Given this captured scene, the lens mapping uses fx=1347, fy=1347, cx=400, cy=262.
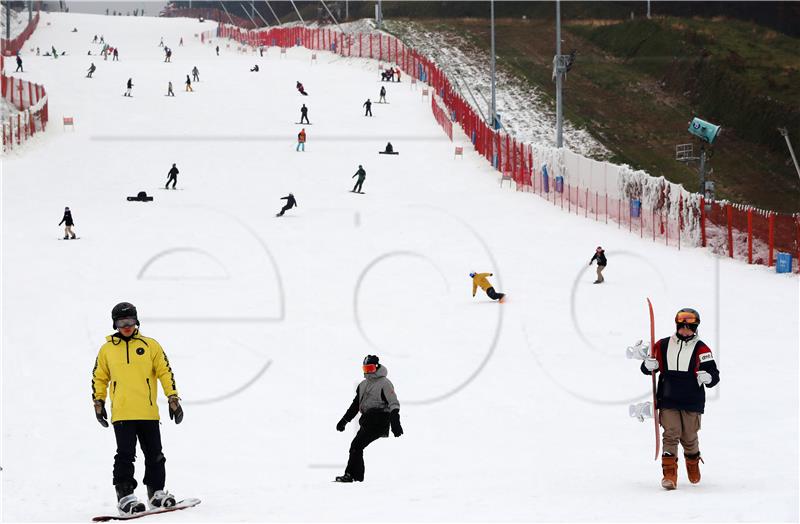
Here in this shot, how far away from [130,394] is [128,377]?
0.13 metres

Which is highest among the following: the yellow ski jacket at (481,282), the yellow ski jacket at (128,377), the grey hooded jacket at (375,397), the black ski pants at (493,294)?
the yellow ski jacket at (128,377)

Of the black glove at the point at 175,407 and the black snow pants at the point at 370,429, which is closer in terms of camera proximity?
the black glove at the point at 175,407

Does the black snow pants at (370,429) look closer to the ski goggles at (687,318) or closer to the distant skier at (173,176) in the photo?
the ski goggles at (687,318)

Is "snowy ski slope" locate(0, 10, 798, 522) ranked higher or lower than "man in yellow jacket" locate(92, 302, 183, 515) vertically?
lower

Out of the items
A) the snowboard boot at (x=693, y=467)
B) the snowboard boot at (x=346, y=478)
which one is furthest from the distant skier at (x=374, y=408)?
the snowboard boot at (x=693, y=467)

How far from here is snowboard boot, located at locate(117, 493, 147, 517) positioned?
977cm

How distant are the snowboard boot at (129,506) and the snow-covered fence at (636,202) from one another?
24658 millimetres

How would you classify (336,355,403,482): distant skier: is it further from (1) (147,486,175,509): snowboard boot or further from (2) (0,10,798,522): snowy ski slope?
(1) (147,486,175,509): snowboard boot

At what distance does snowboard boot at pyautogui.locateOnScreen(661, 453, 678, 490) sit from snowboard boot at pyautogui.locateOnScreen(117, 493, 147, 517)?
3984 millimetres

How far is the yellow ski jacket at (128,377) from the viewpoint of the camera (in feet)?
32.4

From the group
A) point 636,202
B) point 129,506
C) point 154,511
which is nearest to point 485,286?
point 636,202

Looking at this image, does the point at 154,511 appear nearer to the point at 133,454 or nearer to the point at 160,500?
the point at 160,500

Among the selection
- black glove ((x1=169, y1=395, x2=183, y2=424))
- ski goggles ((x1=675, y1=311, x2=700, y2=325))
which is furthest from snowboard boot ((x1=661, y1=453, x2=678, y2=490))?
black glove ((x1=169, y1=395, x2=183, y2=424))

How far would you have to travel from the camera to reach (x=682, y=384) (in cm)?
1068
